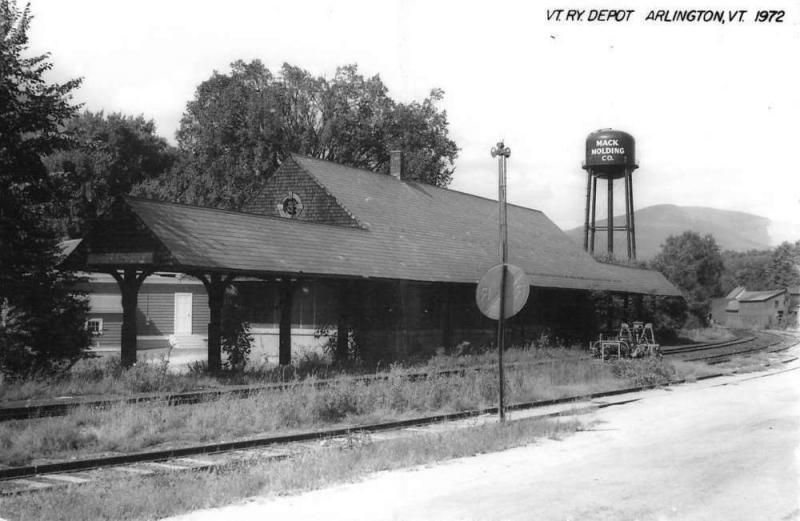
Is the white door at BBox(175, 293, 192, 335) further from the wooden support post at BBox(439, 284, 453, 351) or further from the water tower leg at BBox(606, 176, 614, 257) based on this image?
the water tower leg at BBox(606, 176, 614, 257)

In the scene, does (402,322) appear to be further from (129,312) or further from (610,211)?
(610,211)

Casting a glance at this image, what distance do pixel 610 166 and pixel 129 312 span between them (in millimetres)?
41100

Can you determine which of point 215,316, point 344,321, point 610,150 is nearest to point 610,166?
point 610,150

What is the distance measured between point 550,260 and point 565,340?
4544 millimetres

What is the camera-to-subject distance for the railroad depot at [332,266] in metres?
17.1

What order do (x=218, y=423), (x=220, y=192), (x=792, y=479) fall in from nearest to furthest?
1. (x=792, y=479)
2. (x=218, y=423)
3. (x=220, y=192)

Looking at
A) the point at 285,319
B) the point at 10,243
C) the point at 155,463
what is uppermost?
the point at 10,243

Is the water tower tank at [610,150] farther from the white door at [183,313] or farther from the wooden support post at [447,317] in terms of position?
the white door at [183,313]

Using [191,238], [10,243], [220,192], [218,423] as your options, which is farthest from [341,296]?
[220,192]

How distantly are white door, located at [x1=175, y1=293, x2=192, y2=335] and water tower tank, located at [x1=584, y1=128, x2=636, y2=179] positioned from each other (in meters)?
31.9

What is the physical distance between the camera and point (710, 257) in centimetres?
11469

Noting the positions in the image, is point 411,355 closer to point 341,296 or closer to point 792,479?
point 341,296

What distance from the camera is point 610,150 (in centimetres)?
5081

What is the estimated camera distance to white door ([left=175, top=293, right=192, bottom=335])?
102 ft
